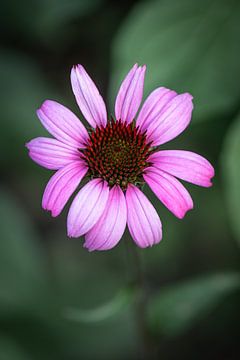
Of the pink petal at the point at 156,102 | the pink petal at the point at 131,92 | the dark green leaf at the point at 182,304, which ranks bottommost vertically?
the dark green leaf at the point at 182,304

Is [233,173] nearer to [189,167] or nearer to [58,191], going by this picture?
[189,167]

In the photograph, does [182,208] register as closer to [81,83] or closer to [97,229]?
[97,229]

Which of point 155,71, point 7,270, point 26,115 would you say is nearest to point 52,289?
point 7,270

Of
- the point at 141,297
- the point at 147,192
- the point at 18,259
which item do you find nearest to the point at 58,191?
the point at 141,297

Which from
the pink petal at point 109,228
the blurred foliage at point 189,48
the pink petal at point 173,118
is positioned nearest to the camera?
the pink petal at point 109,228

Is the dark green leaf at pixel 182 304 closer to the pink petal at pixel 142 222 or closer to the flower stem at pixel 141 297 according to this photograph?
the flower stem at pixel 141 297

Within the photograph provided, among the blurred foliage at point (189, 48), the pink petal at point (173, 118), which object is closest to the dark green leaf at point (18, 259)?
the blurred foliage at point (189, 48)
